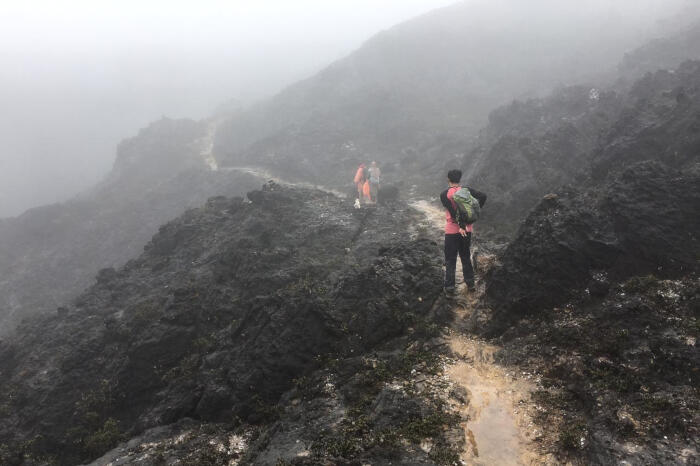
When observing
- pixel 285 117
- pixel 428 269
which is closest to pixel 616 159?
pixel 428 269

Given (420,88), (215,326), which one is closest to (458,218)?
(215,326)

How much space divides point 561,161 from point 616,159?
7.07 metres

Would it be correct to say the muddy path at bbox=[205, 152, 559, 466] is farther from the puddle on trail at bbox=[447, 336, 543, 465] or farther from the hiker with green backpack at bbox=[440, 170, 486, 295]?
the hiker with green backpack at bbox=[440, 170, 486, 295]

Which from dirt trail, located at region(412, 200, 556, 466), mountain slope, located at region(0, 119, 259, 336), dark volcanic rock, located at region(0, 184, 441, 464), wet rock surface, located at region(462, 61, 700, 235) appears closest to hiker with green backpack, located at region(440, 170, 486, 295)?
dark volcanic rock, located at region(0, 184, 441, 464)

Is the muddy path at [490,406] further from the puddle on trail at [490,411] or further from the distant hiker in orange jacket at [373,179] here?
the distant hiker in orange jacket at [373,179]

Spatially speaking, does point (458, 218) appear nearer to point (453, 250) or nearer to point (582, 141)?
point (453, 250)

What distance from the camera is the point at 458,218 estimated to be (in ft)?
37.0

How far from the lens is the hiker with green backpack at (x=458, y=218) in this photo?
11133 mm

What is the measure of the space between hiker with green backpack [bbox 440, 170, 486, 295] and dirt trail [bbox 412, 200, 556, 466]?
2.15m

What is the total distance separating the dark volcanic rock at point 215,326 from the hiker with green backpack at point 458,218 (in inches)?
37.2

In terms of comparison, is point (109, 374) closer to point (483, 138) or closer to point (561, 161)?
point (561, 161)

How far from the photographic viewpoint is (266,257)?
1817 centimetres

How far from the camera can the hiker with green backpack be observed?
36.5ft

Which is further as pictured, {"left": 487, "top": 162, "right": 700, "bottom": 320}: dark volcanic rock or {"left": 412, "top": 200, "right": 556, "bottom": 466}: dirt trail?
{"left": 487, "top": 162, "right": 700, "bottom": 320}: dark volcanic rock
